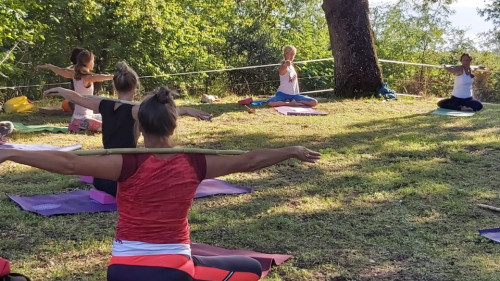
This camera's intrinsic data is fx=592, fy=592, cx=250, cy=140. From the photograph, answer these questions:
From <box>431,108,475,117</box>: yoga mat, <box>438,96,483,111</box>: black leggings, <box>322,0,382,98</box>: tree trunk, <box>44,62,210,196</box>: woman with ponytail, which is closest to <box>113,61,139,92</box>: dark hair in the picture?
<box>44,62,210,196</box>: woman with ponytail

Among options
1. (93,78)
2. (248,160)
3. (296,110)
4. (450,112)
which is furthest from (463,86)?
(248,160)

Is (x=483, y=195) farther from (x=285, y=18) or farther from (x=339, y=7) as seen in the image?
(x=285, y=18)

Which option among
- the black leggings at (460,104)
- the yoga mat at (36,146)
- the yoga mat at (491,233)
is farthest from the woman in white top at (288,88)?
the yoga mat at (491,233)

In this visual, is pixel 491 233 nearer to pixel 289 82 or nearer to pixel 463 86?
pixel 463 86

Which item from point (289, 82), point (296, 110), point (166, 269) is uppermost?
point (289, 82)

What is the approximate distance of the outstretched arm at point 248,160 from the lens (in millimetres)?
2842

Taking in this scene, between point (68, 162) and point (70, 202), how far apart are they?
8.66 ft

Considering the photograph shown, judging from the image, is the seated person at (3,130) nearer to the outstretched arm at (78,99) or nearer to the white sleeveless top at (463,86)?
the outstretched arm at (78,99)

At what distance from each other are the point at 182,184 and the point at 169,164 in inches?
4.4

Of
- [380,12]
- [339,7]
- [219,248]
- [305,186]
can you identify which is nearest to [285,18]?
[380,12]

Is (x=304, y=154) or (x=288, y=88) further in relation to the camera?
(x=288, y=88)

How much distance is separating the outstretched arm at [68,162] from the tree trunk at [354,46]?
417 inches

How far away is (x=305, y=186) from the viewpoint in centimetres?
573

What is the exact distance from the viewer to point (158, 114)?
8.73ft
